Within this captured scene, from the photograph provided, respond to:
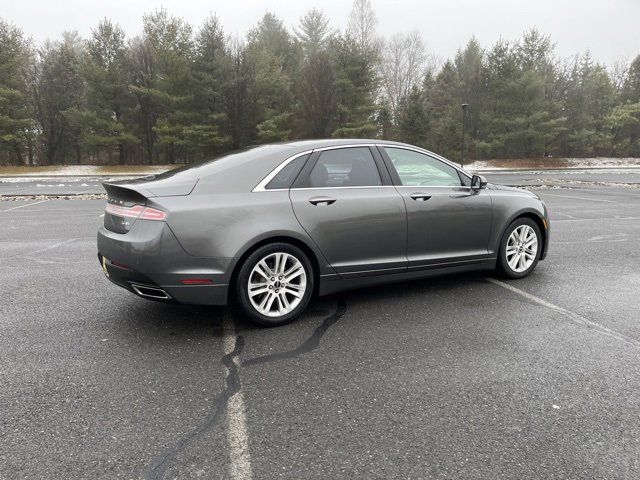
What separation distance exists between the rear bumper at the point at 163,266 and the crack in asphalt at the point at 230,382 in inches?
19.0

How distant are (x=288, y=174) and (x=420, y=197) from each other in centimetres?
136

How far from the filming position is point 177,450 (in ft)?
7.92

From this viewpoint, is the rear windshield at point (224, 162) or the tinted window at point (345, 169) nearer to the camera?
the rear windshield at point (224, 162)

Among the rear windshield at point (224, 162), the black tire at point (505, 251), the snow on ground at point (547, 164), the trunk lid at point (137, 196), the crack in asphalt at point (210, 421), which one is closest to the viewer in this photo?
the crack in asphalt at point (210, 421)

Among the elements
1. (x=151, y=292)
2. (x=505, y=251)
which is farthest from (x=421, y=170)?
(x=151, y=292)

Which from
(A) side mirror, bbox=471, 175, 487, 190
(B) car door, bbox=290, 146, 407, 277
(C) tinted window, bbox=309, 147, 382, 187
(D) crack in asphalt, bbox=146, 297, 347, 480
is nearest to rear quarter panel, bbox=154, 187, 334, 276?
(B) car door, bbox=290, 146, 407, 277

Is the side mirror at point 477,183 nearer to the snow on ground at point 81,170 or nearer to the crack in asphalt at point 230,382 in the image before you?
the crack in asphalt at point 230,382

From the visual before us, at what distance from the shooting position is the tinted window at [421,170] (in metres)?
4.73

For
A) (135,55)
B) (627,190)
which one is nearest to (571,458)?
(627,190)

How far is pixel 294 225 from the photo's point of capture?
13.1ft

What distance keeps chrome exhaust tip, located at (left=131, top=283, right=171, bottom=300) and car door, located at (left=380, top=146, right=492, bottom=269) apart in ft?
7.51

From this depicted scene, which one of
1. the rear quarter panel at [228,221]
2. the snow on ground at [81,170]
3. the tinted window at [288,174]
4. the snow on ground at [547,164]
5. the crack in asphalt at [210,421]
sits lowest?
the crack in asphalt at [210,421]

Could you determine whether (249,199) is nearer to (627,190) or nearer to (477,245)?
(477,245)

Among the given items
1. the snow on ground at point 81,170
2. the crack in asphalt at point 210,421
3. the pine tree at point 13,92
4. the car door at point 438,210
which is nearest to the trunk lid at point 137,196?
the crack in asphalt at point 210,421
